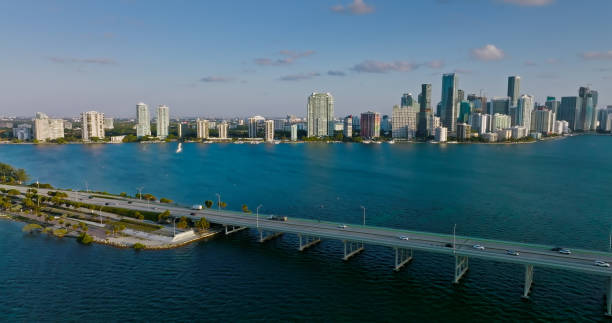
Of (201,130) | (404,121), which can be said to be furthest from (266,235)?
(404,121)

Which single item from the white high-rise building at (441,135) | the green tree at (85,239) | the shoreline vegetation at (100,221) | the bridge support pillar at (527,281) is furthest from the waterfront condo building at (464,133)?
the green tree at (85,239)

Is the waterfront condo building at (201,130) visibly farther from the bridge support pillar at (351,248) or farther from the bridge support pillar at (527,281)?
the bridge support pillar at (527,281)

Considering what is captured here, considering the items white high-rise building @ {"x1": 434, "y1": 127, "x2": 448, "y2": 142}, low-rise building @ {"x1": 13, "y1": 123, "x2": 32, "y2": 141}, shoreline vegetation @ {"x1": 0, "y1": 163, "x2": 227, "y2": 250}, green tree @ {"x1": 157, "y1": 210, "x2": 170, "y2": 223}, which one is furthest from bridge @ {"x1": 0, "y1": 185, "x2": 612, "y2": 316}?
low-rise building @ {"x1": 13, "y1": 123, "x2": 32, "y2": 141}

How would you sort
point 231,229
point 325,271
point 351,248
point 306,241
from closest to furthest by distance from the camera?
point 325,271
point 351,248
point 306,241
point 231,229

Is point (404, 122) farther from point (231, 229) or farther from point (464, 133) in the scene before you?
point (231, 229)

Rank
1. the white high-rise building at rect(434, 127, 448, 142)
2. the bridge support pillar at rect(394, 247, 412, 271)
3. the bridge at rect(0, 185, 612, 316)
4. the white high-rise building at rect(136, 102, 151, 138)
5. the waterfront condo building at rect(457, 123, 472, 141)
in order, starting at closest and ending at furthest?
1. the bridge at rect(0, 185, 612, 316)
2. the bridge support pillar at rect(394, 247, 412, 271)
3. the white high-rise building at rect(434, 127, 448, 142)
4. the waterfront condo building at rect(457, 123, 472, 141)
5. the white high-rise building at rect(136, 102, 151, 138)

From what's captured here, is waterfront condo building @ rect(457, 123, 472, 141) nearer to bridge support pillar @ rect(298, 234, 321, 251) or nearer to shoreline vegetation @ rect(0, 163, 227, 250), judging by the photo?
shoreline vegetation @ rect(0, 163, 227, 250)

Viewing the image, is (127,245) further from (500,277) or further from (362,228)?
(500,277)

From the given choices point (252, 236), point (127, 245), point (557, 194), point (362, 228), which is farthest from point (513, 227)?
point (127, 245)
